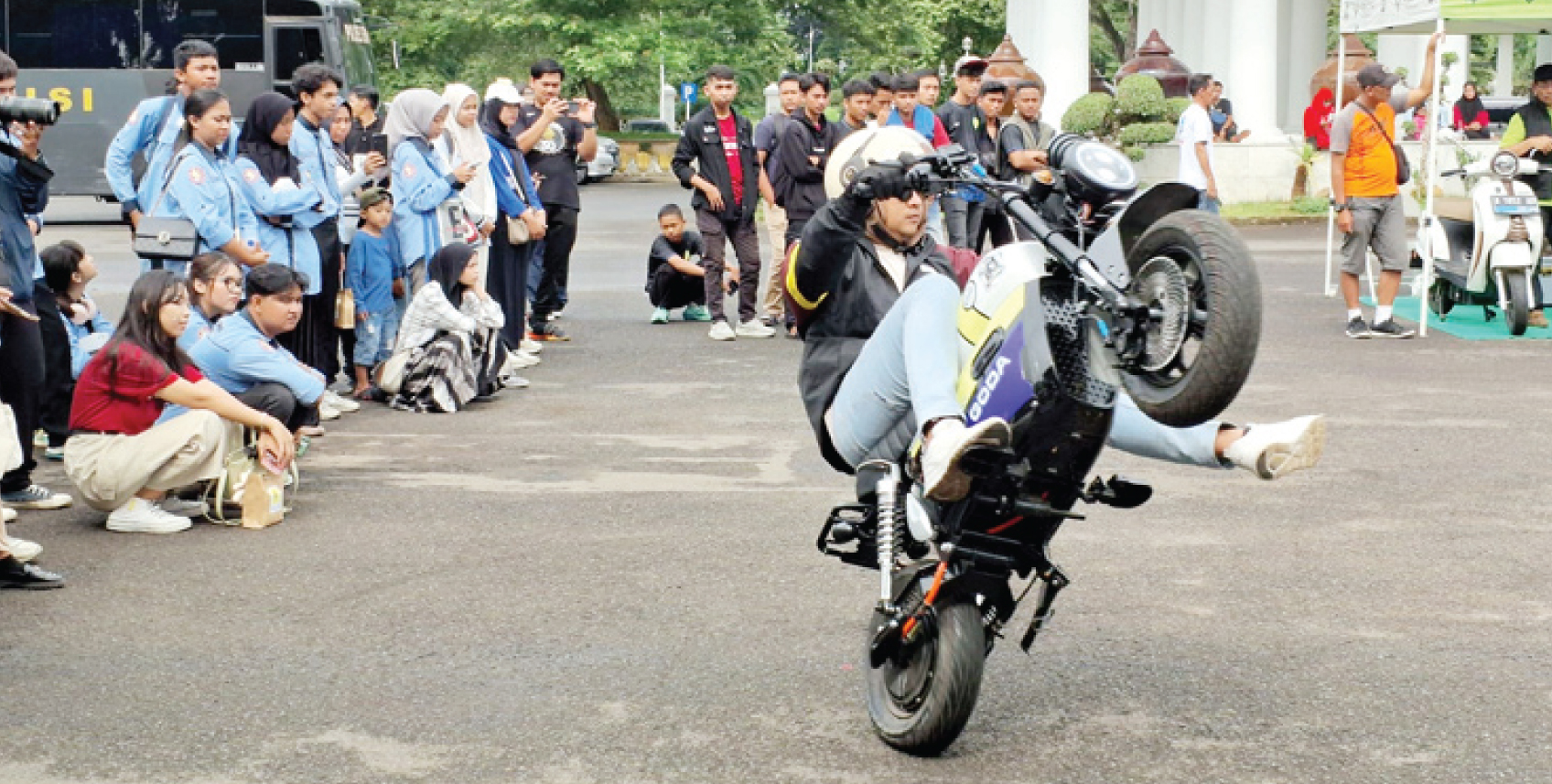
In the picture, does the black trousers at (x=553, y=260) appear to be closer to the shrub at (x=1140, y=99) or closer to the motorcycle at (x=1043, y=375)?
the motorcycle at (x=1043, y=375)

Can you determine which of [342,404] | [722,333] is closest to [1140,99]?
[722,333]

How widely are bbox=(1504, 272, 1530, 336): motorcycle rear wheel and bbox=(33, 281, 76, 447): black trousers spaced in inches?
383

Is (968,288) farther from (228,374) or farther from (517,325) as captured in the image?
(517,325)

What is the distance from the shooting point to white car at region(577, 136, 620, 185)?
42344 millimetres

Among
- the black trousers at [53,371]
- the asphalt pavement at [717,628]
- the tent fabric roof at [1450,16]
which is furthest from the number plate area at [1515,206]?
the black trousers at [53,371]

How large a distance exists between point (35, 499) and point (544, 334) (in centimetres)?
649

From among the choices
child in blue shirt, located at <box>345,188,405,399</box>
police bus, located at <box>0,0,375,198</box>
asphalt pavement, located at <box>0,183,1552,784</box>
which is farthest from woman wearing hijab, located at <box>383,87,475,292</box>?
police bus, located at <box>0,0,375,198</box>

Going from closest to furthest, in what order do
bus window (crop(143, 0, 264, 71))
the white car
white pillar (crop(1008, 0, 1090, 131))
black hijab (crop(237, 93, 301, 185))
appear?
black hijab (crop(237, 93, 301, 185))
bus window (crop(143, 0, 264, 71))
white pillar (crop(1008, 0, 1090, 131))
the white car

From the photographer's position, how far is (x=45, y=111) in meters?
7.41

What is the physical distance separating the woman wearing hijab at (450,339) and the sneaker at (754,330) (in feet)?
10.8

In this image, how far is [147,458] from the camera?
806 cm

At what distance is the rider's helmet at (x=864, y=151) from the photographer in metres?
5.61

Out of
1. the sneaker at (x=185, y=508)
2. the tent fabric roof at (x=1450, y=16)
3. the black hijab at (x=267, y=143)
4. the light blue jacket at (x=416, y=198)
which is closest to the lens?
the sneaker at (x=185, y=508)

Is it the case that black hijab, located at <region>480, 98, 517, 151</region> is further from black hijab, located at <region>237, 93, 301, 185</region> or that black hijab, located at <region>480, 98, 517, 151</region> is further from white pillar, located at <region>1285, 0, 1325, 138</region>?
white pillar, located at <region>1285, 0, 1325, 138</region>
